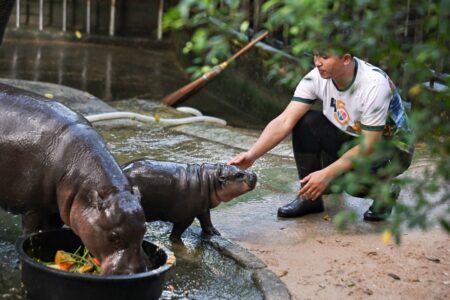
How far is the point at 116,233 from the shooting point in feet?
12.9

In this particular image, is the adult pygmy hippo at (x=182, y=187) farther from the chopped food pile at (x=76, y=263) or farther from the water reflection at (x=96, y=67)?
the water reflection at (x=96, y=67)

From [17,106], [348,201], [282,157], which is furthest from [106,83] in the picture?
[17,106]

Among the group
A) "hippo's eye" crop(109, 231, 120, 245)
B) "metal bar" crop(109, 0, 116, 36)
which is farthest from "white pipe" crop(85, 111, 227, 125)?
"metal bar" crop(109, 0, 116, 36)

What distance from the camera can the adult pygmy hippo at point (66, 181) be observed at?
3957mm

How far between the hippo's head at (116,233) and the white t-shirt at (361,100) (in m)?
1.68

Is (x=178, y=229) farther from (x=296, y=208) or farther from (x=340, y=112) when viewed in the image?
(x=340, y=112)

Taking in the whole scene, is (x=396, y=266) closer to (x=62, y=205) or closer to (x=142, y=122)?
(x=62, y=205)

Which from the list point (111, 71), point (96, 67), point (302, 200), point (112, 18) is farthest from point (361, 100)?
point (112, 18)

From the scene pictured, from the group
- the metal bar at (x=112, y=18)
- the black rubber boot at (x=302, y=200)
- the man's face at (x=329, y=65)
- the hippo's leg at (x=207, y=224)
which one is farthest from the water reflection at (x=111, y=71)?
the hippo's leg at (x=207, y=224)

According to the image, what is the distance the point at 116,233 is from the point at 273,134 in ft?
6.66

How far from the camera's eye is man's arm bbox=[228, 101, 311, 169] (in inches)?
222

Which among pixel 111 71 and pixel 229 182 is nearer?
pixel 229 182

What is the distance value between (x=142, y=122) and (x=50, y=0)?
7.73 metres

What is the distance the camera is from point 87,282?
386 centimetres
